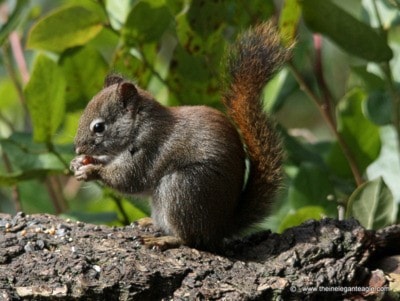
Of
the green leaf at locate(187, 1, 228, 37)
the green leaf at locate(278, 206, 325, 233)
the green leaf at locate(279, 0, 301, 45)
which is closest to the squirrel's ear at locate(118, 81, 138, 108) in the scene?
the green leaf at locate(187, 1, 228, 37)

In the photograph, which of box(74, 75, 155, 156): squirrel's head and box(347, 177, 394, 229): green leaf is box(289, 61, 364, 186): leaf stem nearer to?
box(347, 177, 394, 229): green leaf

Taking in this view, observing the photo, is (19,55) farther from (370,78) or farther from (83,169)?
(370,78)

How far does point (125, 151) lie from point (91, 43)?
55 cm

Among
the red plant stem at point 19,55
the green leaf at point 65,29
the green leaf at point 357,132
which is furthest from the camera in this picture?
the red plant stem at point 19,55

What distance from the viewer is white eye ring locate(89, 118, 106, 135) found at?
2.86 meters

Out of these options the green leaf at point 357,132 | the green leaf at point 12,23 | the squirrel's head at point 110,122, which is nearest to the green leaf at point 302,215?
the green leaf at point 357,132

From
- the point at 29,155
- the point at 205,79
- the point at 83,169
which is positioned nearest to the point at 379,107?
the point at 205,79

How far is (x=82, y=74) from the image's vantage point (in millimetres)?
3059

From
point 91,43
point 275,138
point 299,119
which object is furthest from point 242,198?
point 299,119

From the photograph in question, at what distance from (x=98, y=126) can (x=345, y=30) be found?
0.73m

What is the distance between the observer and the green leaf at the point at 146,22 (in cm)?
292

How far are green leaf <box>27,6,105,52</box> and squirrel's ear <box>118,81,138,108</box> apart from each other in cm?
25

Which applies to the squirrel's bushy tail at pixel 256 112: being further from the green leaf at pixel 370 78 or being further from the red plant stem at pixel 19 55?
the red plant stem at pixel 19 55

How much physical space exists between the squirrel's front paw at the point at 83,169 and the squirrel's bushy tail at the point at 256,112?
422 mm
